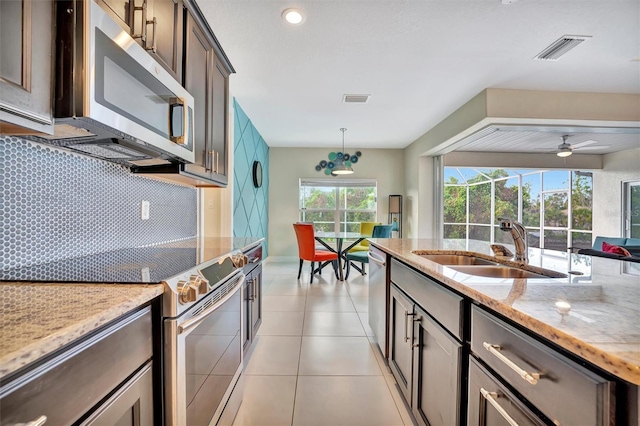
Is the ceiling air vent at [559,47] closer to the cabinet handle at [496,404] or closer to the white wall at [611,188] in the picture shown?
the cabinet handle at [496,404]

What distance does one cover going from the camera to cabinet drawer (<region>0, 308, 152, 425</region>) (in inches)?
17.7

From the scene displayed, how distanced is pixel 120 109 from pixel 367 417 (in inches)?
71.5

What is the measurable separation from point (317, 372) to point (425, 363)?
0.91m

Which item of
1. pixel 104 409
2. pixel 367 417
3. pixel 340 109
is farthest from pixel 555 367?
pixel 340 109

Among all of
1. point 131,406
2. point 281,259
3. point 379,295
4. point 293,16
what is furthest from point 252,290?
point 281,259

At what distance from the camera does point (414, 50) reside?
247 cm

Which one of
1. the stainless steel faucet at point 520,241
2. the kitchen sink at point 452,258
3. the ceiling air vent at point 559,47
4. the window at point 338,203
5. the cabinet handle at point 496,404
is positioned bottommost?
the cabinet handle at point 496,404

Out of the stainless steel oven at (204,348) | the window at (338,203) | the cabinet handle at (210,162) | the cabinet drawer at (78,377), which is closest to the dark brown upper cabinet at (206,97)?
the cabinet handle at (210,162)

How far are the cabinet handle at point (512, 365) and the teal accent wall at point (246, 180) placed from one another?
3.27 meters

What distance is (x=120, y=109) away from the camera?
0.98 metres

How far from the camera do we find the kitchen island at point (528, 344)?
497 mm

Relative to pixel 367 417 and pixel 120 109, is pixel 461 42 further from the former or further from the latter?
pixel 367 417

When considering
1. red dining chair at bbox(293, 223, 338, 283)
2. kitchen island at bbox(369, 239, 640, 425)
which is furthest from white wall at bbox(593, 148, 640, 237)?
kitchen island at bbox(369, 239, 640, 425)

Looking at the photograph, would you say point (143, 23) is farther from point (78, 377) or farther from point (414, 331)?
point (414, 331)
